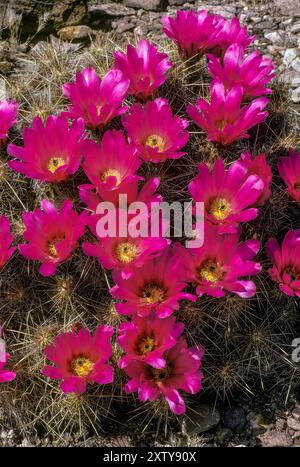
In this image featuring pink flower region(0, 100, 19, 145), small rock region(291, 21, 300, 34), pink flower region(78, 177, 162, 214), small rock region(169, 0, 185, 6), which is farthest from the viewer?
small rock region(169, 0, 185, 6)

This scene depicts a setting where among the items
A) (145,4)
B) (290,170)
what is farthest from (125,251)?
(145,4)

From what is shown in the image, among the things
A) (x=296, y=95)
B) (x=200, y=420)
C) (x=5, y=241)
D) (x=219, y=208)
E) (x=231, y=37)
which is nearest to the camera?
(x=5, y=241)

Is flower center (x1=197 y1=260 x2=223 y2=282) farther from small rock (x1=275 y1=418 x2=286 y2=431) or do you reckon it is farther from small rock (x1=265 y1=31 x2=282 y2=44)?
small rock (x1=265 y1=31 x2=282 y2=44)

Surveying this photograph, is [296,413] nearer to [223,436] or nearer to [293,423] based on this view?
[293,423]

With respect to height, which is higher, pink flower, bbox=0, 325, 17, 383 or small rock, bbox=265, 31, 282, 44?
small rock, bbox=265, 31, 282, 44

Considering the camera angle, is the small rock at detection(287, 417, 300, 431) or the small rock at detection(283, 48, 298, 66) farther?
the small rock at detection(283, 48, 298, 66)

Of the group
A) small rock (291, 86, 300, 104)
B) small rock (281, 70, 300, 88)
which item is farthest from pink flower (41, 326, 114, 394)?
small rock (281, 70, 300, 88)

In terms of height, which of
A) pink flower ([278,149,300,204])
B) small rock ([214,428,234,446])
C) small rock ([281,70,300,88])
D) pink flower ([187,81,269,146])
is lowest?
small rock ([214,428,234,446])
